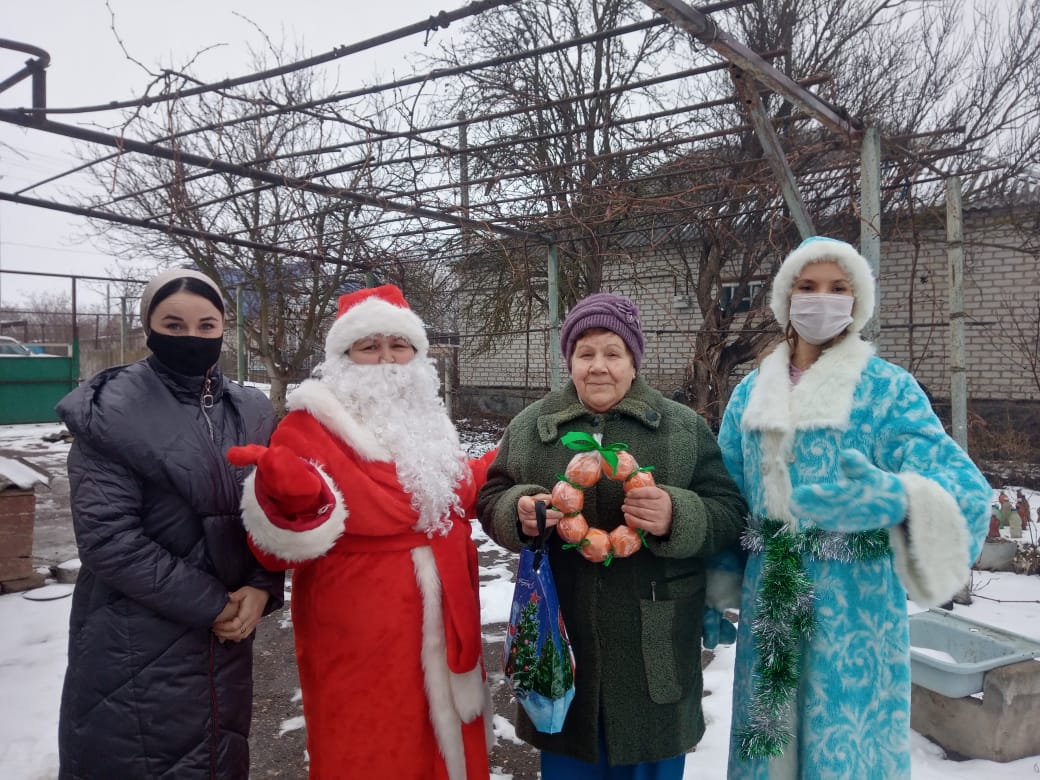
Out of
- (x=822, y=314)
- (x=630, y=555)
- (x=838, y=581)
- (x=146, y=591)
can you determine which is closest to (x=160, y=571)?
(x=146, y=591)

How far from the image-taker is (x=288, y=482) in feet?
5.64

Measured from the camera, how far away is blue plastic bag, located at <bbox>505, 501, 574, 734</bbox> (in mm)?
1710

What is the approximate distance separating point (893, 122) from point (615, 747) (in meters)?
9.57

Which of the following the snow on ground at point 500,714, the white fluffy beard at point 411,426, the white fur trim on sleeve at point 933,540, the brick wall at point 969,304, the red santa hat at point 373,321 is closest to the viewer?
the white fur trim on sleeve at point 933,540

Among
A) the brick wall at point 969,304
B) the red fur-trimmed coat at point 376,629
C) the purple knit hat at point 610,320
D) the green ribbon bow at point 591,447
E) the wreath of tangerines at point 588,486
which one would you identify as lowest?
the red fur-trimmed coat at point 376,629

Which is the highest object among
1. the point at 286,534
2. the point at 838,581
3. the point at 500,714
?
the point at 286,534

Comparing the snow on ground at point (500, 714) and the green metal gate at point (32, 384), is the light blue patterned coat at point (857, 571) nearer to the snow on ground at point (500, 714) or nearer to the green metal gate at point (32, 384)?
the snow on ground at point (500, 714)

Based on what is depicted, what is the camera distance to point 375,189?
4781 millimetres

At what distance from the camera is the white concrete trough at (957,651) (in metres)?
2.82

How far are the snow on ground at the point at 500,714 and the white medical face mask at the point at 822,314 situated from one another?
3.32ft

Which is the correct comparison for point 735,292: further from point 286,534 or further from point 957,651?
point 286,534

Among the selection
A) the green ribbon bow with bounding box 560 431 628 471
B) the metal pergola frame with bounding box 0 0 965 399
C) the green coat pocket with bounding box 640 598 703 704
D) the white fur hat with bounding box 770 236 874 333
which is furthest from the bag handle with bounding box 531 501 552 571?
the metal pergola frame with bounding box 0 0 965 399

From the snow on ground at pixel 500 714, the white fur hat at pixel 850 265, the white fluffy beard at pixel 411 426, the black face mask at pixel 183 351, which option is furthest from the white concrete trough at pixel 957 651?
the black face mask at pixel 183 351

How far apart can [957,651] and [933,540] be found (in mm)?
2345
